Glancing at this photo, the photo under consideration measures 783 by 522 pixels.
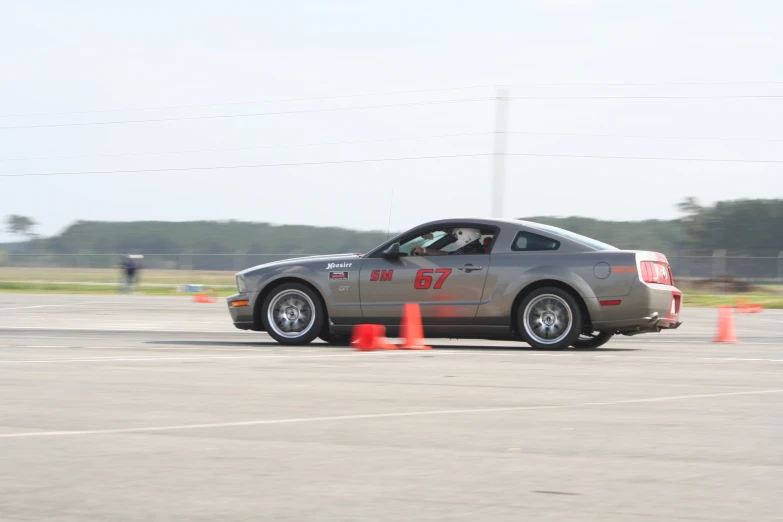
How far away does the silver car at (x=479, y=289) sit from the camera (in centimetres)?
1134

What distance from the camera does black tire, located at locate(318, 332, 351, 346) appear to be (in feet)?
40.9

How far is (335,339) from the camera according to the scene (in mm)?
12898

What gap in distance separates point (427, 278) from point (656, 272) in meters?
2.53

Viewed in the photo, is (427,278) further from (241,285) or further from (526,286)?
(241,285)

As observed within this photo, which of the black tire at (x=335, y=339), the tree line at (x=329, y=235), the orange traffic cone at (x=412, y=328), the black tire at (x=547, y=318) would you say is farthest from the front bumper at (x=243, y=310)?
the tree line at (x=329, y=235)

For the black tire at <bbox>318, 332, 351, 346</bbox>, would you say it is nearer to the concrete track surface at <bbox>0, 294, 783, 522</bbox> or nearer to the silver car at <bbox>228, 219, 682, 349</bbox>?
the silver car at <bbox>228, 219, 682, 349</bbox>

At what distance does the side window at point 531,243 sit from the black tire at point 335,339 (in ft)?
7.50

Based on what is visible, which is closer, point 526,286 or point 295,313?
point 526,286

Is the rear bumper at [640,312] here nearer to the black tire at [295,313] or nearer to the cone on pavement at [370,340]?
the cone on pavement at [370,340]

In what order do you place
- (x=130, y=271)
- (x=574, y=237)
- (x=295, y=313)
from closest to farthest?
(x=574, y=237)
(x=295, y=313)
(x=130, y=271)

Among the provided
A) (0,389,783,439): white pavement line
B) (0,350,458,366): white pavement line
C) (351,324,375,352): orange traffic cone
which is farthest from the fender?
(0,389,783,439): white pavement line

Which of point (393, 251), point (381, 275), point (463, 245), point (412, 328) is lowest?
point (412, 328)

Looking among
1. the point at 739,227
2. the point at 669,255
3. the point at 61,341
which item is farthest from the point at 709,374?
the point at 739,227

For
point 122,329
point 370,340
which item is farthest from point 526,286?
point 122,329
